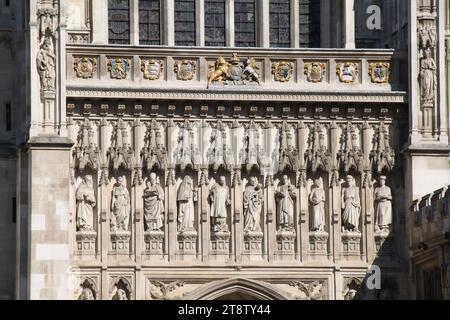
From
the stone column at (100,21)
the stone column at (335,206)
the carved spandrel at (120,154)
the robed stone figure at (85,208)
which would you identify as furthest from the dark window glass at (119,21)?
the stone column at (335,206)

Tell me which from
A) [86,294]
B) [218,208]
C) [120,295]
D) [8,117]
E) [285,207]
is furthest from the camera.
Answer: [8,117]

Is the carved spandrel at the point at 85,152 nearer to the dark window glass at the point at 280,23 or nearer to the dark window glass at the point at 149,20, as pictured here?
the dark window glass at the point at 149,20

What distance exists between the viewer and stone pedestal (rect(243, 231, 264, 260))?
186ft

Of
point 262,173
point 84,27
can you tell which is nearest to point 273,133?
point 262,173

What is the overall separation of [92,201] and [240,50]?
4307 mm

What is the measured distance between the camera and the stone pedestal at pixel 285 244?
2239 inches

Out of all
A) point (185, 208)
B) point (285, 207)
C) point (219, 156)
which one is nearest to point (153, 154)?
point (185, 208)

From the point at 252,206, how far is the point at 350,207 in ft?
6.52

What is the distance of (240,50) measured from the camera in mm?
56969

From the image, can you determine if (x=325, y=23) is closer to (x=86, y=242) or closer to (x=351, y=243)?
(x=351, y=243)

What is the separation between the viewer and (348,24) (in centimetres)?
5847

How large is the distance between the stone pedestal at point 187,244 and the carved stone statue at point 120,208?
114 cm

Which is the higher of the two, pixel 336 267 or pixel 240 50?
pixel 240 50
